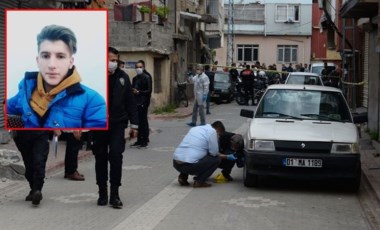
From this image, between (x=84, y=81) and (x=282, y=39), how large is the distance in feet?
161

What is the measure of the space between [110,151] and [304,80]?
1756cm

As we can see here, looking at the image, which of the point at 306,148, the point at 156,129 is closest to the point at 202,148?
the point at 306,148

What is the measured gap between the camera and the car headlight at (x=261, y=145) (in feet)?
33.0

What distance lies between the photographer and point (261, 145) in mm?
10094

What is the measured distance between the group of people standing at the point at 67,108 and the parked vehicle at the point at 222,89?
78.5 feet

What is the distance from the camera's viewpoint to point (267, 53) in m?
56.6

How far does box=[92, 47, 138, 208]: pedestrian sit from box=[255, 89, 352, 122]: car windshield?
124 inches

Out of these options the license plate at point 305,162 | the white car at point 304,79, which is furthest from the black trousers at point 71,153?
the white car at point 304,79

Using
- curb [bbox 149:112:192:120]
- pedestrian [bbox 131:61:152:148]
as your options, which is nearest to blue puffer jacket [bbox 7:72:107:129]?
pedestrian [bbox 131:61:152:148]

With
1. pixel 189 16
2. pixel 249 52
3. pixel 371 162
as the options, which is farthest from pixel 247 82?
pixel 249 52

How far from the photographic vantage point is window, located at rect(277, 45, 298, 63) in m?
56.3

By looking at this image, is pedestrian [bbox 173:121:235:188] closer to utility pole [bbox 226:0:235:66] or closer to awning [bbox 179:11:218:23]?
awning [bbox 179:11:218:23]

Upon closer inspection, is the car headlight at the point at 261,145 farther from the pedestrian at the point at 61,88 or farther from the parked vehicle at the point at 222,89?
the parked vehicle at the point at 222,89

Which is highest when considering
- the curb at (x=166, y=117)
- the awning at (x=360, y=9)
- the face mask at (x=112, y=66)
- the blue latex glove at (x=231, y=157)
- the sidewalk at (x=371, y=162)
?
the awning at (x=360, y=9)
